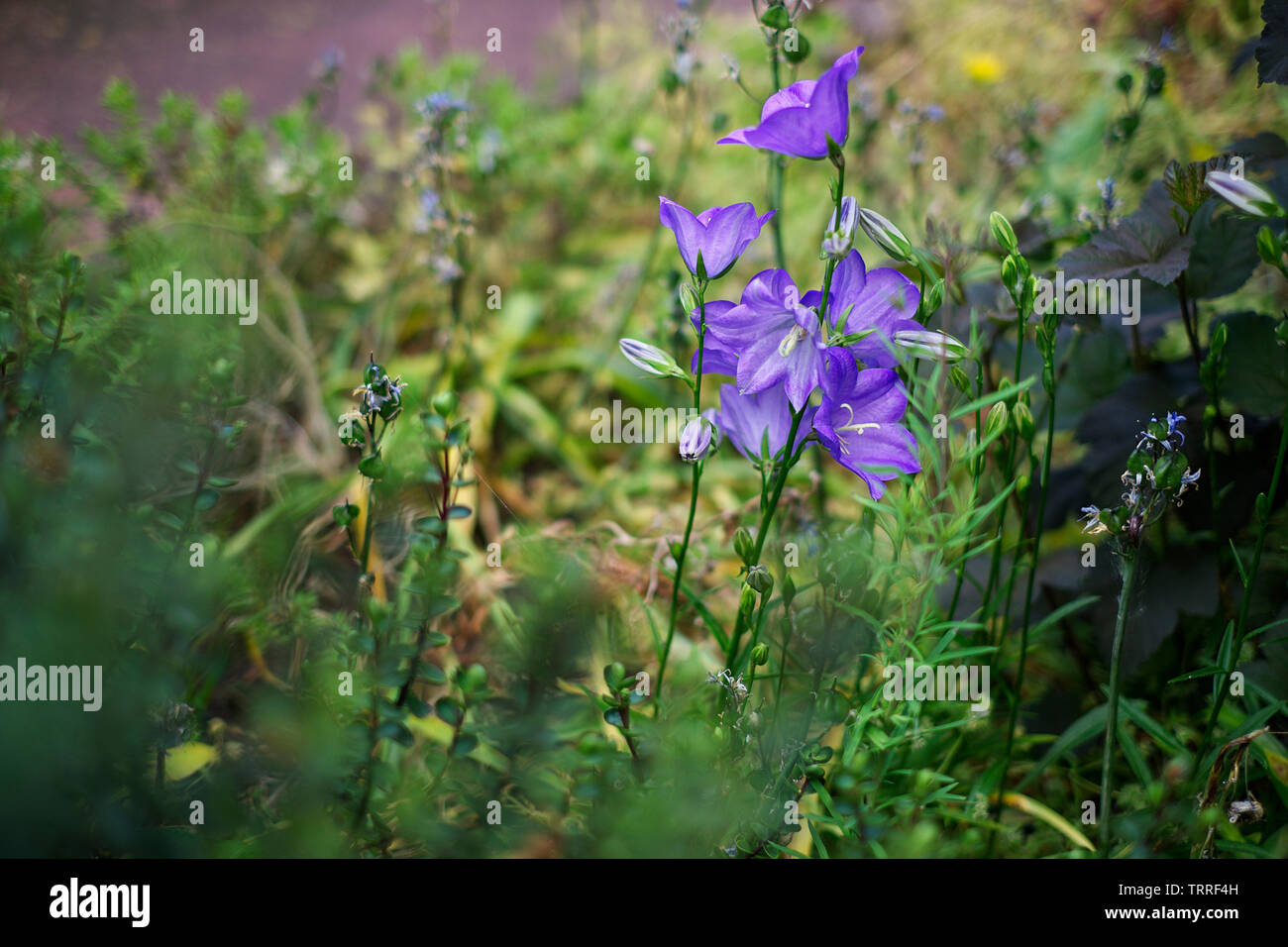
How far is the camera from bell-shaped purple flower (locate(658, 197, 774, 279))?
2.96ft

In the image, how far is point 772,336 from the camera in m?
0.95

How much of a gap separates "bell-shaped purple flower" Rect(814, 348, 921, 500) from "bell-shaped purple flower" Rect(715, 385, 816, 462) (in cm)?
5

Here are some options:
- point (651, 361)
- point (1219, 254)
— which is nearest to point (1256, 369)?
point (1219, 254)

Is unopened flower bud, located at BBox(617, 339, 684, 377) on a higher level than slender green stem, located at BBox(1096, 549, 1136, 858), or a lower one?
higher

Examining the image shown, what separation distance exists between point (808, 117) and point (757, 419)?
13.7 inches

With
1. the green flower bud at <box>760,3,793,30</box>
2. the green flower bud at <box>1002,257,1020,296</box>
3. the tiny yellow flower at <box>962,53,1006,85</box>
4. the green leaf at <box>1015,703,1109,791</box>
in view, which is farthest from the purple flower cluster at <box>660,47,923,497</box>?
the tiny yellow flower at <box>962,53,1006,85</box>

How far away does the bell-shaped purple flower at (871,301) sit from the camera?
35.7 inches

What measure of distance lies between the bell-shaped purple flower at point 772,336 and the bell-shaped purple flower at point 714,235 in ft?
0.13

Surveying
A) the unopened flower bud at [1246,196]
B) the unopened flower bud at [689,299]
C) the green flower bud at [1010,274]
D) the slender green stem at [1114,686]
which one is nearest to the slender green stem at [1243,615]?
the slender green stem at [1114,686]

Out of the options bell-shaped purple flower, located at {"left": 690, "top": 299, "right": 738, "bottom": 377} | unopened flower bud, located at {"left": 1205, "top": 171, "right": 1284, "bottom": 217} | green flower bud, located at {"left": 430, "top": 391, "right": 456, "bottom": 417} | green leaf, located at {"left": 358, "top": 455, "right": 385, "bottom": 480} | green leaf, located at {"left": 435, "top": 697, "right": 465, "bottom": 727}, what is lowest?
green leaf, located at {"left": 435, "top": 697, "right": 465, "bottom": 727}

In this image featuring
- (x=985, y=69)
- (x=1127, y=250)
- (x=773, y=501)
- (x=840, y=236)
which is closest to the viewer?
(x=840, y=236)

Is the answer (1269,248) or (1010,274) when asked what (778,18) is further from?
(1269,248)

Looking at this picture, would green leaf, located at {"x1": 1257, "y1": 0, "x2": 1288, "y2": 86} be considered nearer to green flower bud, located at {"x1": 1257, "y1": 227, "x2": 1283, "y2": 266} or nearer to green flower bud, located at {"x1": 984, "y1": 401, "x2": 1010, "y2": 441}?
green flower bud, located at {"x1": 1257, "y1": 227, "x2": 1283, "y2": 266}
